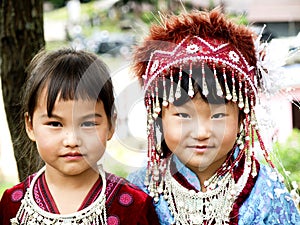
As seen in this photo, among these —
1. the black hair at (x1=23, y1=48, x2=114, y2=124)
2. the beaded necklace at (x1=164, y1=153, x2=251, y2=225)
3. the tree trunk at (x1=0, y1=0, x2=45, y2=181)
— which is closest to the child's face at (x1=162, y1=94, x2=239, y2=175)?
the beaded necklace at (x1=164, y1=153, x2=251, y2=225)

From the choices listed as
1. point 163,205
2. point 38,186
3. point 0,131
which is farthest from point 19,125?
point 0,131

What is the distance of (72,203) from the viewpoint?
2355mm

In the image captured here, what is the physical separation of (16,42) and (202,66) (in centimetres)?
133

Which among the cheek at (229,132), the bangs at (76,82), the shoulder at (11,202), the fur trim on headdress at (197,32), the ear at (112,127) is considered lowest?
the shoulder at (11,202)

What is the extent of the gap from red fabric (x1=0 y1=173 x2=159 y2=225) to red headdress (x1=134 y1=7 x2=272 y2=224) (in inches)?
3.7

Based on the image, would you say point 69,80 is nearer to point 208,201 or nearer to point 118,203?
point 118,203

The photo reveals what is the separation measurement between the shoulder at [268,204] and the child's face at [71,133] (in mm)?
612

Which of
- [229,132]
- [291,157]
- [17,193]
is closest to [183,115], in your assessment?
[229,132]

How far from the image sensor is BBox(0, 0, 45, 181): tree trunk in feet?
10.8

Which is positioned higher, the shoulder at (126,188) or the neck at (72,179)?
the neck at (72,179)

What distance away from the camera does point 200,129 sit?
7.57 feet

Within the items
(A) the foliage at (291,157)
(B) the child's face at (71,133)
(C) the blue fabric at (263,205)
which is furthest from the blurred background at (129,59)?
(B) the child's face at (71,133)

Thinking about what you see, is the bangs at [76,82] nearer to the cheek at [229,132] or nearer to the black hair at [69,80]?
the black hair at [69,80]

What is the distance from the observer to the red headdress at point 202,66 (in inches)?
92.7
